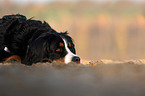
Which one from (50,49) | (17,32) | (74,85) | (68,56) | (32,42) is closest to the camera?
(74,85)

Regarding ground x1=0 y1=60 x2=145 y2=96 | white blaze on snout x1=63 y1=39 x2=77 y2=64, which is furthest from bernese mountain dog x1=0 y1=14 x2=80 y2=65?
ground x1=0 y1=60 x2=145 y2=96

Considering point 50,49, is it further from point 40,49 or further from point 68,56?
point 68,56

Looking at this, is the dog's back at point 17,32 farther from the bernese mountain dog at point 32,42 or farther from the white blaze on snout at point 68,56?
the white blaze on snout at point 68,56

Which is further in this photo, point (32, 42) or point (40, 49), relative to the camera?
point (32, 42)

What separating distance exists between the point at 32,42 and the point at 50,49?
581 millimetres

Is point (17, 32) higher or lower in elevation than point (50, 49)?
higher

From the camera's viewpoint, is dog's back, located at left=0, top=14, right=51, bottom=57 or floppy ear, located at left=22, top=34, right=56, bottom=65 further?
dog's back, located at left=0, top=14, right=51, bottom=57

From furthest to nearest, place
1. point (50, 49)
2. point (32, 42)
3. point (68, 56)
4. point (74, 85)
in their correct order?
point (32, 42)
point (50, 49)
point (68, 56)
point (74, 85)

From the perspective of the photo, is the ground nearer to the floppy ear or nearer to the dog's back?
the floppy ear

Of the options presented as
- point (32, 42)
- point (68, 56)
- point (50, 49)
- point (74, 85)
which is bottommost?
point (74, 85)

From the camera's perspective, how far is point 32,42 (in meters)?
4.92

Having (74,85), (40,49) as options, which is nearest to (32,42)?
(40,49)

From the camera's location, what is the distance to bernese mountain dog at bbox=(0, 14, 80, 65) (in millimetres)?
4566

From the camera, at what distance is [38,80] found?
1.48 m
